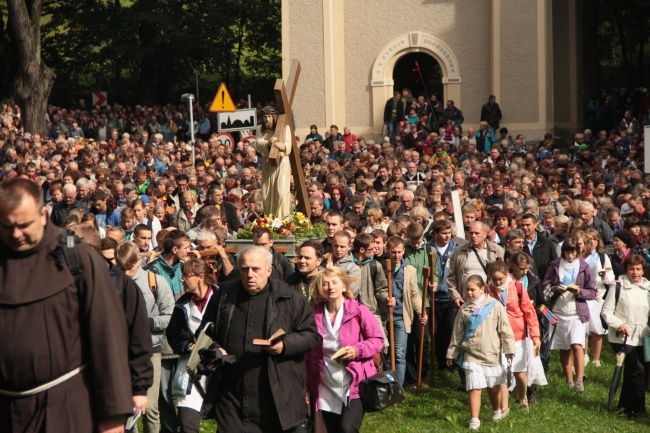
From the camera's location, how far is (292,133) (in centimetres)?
1462

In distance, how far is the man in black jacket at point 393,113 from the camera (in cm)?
3044

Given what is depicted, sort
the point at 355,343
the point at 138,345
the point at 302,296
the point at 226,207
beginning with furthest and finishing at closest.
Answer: the point at 226,207 → the point at 355,343 → the point at 302,296 → the point at 138,345

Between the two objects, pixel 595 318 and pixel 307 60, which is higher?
pixel 307 60

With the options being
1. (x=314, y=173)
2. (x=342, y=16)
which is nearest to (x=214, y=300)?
(x=314, y=173)

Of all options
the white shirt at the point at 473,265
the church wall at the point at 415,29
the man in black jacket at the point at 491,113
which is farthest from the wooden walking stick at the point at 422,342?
the church wall at the point at 415,29

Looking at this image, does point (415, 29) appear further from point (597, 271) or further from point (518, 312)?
point (518, 312)

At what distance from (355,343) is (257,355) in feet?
3.55

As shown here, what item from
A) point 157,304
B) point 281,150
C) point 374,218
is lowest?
point 157,304

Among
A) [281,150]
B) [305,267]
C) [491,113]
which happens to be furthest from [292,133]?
[491,113]

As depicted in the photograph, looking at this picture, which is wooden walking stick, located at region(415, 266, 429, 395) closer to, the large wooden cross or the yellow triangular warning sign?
the large wooden cross

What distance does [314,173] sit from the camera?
21.2 meters

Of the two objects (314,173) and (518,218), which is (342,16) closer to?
(314,173)

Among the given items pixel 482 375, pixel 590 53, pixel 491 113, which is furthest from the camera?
pixel 590 53

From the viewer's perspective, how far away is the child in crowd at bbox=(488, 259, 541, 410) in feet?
33.5
